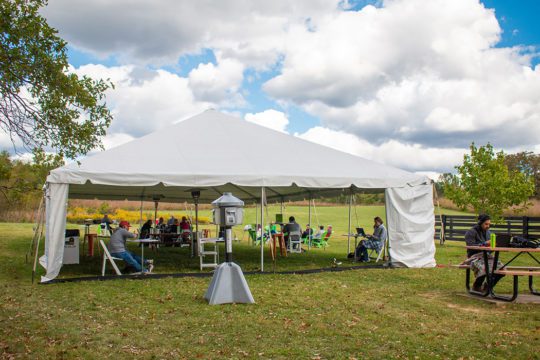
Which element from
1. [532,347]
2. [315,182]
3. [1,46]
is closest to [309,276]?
[315,182]

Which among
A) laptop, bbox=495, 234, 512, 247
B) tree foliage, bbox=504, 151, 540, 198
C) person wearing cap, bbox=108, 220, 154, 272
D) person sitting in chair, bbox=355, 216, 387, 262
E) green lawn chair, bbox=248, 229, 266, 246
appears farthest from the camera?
tree foliage, bbox=504, 151, 540, 198

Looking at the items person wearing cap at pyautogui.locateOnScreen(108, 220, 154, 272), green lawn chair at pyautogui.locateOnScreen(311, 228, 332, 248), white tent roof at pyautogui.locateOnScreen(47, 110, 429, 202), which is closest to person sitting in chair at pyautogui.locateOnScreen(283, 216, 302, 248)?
green lawn chair at pyautogui.locateOnScreen(311, 228, 332, 248)

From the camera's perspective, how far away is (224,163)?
35.1 feet

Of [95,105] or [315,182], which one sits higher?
[95,105]

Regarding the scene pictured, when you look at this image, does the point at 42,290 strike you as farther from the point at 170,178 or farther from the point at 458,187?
the point at 458,187

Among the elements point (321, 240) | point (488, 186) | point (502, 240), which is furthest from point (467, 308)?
point (488, 186)

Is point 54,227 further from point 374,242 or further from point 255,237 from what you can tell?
point 255,237

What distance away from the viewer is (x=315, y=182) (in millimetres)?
10703

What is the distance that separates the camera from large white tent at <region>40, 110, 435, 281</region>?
948 centimetres

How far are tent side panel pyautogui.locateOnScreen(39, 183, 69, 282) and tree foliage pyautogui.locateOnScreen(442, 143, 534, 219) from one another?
50.9 ft

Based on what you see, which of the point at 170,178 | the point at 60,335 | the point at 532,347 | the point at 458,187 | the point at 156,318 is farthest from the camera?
the point at 458,187

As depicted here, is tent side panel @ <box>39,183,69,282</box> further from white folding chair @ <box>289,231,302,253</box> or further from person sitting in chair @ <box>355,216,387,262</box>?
white folding chair @ <box>289,231,302,253</box>

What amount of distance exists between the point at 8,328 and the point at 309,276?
567 cm

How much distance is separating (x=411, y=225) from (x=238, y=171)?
415 cm
